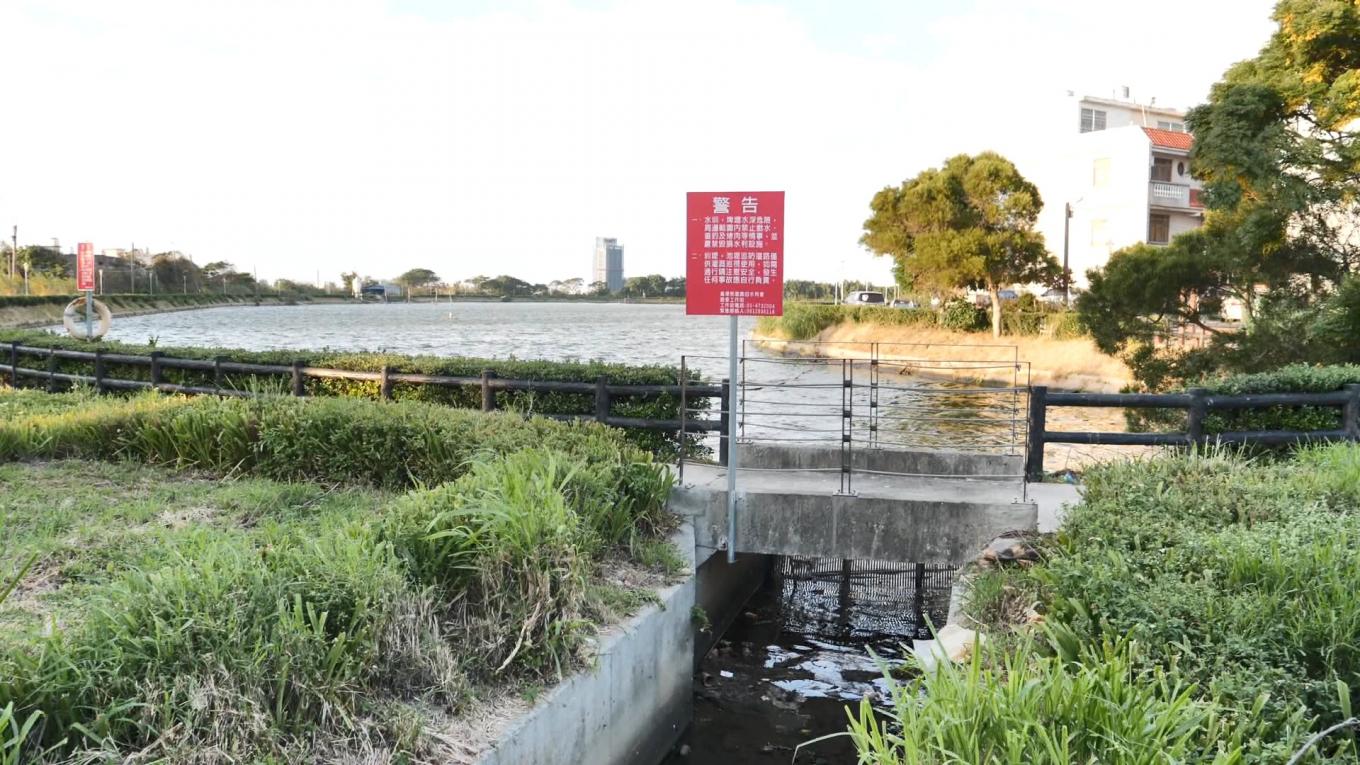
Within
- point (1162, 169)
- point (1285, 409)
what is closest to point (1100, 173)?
point (1162, 169)

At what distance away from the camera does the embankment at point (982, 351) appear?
3102 cm

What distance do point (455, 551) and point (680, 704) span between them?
237 centimetres

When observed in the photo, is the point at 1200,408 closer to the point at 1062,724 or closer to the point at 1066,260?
the point at 1062,724

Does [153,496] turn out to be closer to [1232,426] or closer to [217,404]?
[217,404]

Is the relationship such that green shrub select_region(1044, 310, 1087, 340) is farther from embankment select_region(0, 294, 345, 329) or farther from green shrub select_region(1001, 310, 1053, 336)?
embankment select_region(0, 294, 345, 329)

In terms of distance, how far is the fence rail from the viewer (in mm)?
9719

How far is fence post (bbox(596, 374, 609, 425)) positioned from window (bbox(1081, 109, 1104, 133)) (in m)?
55.3

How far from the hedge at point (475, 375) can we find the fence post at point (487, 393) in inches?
6.6

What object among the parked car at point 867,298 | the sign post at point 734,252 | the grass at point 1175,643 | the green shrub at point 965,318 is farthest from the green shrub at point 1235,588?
the parked car at point 867,298

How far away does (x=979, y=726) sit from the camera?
10.8 ft

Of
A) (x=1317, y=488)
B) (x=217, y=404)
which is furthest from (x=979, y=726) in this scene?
(x=217, y=404)

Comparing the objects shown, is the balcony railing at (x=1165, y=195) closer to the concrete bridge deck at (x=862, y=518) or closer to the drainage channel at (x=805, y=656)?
the drainage channel at (x=805, y=656)

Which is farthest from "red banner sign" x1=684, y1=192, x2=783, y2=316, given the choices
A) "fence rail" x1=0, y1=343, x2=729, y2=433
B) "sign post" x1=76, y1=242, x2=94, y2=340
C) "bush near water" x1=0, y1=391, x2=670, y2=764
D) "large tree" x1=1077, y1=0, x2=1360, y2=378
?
"sign post" x1=76, y1=242, x2=94, y2=340

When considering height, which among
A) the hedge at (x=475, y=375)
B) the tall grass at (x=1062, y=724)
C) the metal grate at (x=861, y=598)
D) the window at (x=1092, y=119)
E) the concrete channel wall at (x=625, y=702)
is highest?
the window at (x=1092, y=119)
